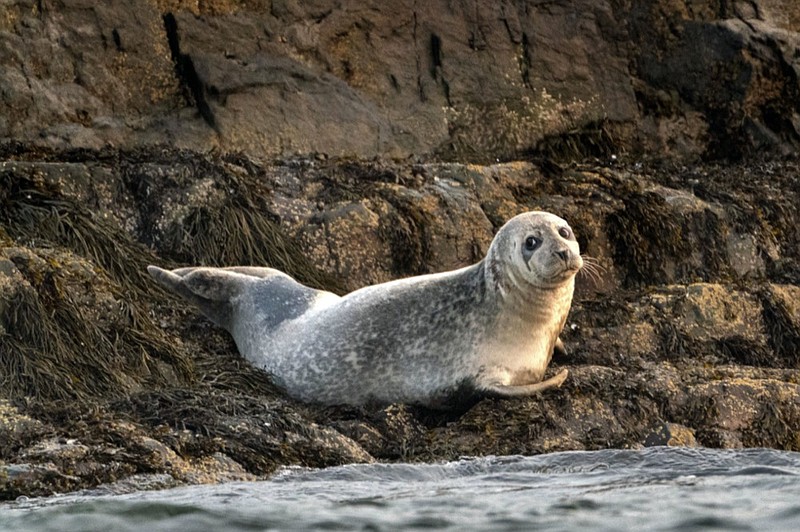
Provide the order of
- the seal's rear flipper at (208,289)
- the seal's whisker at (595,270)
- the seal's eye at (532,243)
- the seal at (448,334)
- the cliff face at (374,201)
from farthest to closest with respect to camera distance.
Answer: the seal's whisker at (595,270) < the seal's rear flipper at (208,289) < the seal's eye at (532,243) < the seal at (448,334) < the cliff face at (374,201)

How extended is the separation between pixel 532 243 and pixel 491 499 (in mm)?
2506

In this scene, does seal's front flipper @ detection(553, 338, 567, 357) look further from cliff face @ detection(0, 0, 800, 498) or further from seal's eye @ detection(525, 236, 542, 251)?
seal's eye @ detection(525, 236, 542, 251)

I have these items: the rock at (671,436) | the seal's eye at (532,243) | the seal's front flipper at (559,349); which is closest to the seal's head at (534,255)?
the seal's eye at (532,243)

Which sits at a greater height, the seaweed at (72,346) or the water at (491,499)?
the seaweed at (72,346)

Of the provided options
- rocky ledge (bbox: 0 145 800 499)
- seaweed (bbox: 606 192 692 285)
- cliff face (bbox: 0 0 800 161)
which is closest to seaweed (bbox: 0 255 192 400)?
rocky ledge (bbox: 0 145 800 499)

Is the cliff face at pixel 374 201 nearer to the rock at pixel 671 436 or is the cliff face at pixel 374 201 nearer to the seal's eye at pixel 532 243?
the rock at pixel 671 436

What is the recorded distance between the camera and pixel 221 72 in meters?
12.0

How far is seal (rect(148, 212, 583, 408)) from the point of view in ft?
28.5

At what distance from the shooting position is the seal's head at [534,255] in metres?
8.73

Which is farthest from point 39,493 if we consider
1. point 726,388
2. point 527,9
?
point 527,9

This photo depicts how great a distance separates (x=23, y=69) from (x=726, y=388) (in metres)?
5.54

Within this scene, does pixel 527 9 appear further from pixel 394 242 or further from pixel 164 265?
pixel 164 265

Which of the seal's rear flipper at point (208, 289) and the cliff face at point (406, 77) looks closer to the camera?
the seal's rear flipper at point (208, 289)

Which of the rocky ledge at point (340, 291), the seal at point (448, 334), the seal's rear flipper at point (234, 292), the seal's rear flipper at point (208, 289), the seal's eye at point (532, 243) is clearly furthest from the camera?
the seal's rear flipper at point (208, 289)
